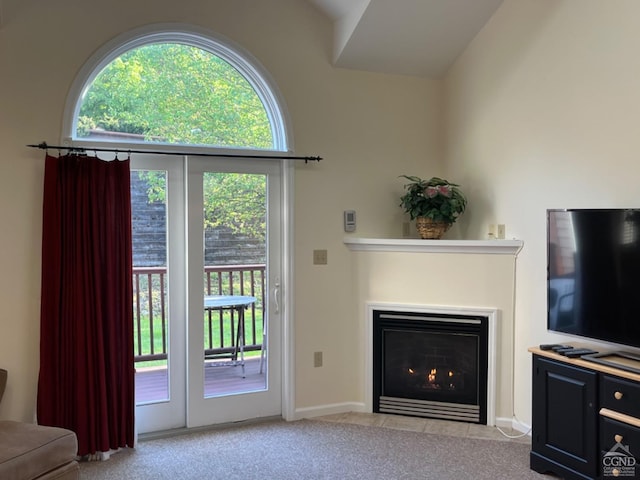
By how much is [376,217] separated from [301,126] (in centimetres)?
91

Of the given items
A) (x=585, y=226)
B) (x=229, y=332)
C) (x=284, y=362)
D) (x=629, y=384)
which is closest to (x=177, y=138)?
(x=229, y=332)

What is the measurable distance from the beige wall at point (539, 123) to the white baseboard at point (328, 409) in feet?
3.86

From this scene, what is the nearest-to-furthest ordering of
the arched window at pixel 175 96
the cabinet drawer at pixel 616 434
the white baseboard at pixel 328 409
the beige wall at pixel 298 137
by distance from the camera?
the cabinet drawer at pixel 616 434
the beige wall at pixel 298 137
the arched window at pixel 175 96
the white baseboard at pixel 328 409

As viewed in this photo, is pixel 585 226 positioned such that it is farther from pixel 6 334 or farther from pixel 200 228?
pixel 6 334

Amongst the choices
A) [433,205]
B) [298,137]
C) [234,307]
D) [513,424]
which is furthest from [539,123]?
[234,307]

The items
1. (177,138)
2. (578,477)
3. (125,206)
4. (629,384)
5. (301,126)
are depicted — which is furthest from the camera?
(301,126)

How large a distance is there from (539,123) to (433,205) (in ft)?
A: 2.93

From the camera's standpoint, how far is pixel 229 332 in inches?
143

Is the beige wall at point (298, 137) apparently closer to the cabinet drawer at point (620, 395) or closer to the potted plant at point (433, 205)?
the potted plant at point (433, 205)

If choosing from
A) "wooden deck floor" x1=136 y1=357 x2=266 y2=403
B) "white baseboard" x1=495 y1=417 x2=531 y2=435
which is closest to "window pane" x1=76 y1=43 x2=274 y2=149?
"wooden deck floor" x1=136 y1=357 x2=266 y2=403

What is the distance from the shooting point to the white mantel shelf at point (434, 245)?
136 inches

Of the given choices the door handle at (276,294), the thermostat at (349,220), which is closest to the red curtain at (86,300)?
the door handle at (276,294)

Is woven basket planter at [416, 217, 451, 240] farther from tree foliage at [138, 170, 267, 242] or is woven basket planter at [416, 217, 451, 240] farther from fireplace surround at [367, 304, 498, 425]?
tree foliage at [138, 170, 267, 242]

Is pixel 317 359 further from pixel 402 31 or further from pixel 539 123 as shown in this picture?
pixel 402 31
